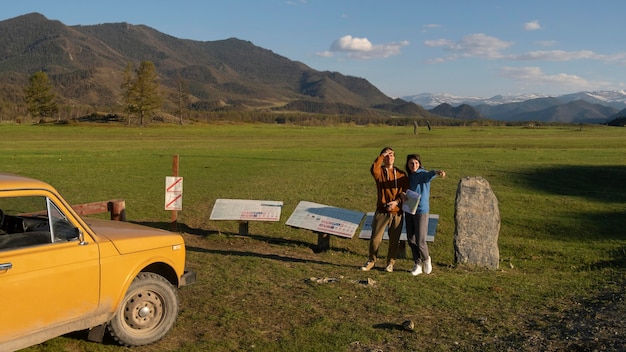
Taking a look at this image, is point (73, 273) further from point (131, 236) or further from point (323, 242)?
point (323, 242)

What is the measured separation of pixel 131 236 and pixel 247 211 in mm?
6924

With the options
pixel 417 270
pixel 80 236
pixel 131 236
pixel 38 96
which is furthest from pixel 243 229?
pixel 38 96

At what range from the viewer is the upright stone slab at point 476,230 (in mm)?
10602

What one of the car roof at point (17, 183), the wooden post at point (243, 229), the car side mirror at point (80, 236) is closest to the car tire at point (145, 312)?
the car side mirror at point (80, 236)

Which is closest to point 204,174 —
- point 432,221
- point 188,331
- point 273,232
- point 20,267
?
point 273,232

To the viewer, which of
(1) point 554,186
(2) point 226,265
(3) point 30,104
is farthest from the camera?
(3) point 30,104

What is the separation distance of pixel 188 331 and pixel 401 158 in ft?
98.5

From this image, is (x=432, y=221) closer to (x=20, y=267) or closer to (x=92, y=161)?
(x=20, y=267)

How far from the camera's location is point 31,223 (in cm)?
558

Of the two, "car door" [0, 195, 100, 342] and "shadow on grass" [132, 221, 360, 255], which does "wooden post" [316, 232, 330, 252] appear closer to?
"shadow on grass" [132, 221, 360, 255]

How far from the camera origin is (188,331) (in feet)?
21.9

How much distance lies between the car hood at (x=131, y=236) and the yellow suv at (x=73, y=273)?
0.01 meters

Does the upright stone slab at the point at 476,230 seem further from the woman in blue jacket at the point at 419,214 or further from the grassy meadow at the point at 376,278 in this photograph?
the woman in blue jacket at the point at 419,214

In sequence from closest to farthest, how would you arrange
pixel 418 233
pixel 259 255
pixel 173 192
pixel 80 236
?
pixel 80 236 → pixel 418 233 → pixel 259 255 → pixel 173 192
